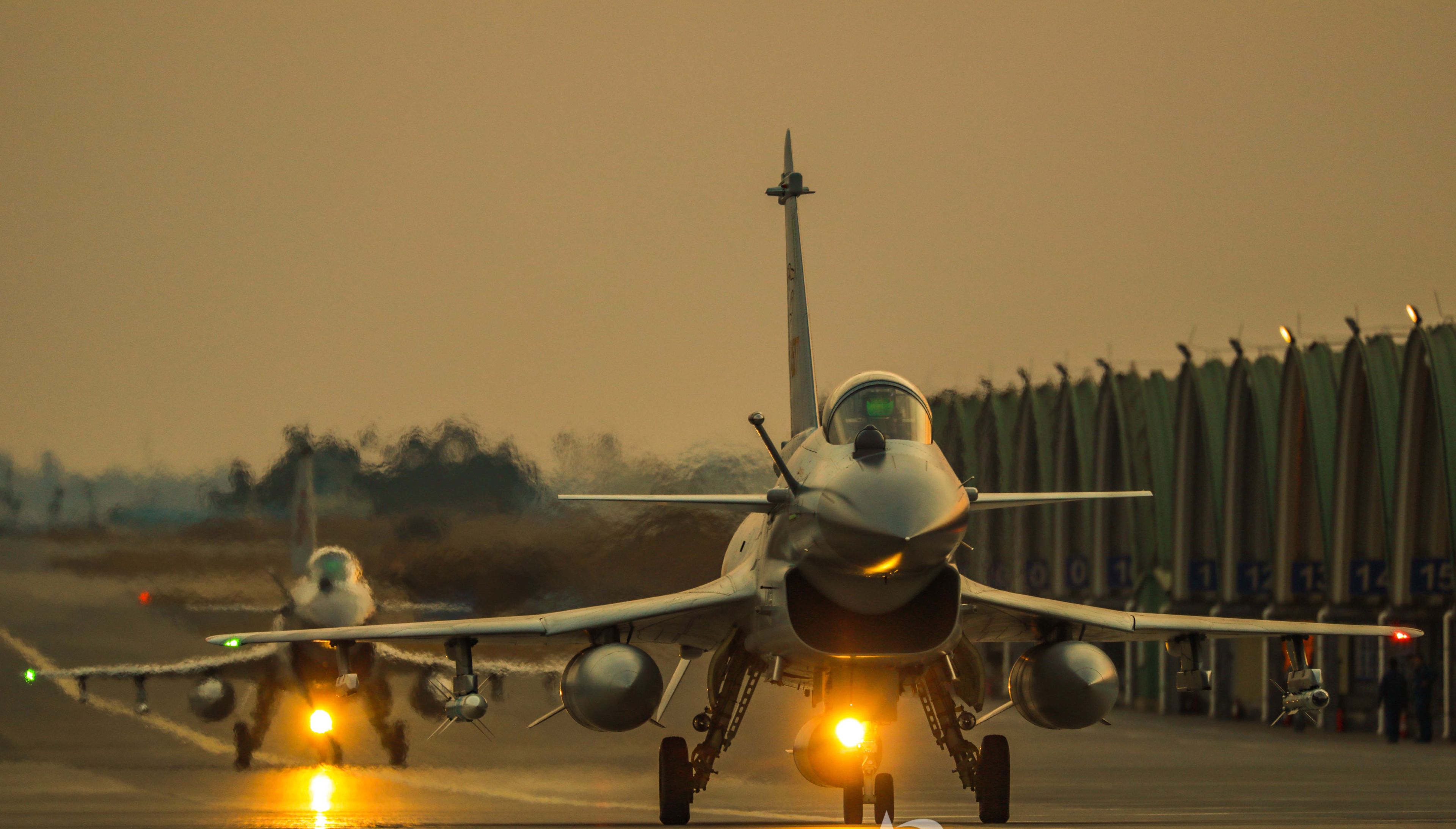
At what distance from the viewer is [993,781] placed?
47.1 feet

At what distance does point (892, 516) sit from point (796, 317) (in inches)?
241

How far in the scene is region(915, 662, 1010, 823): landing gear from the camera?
1429cm

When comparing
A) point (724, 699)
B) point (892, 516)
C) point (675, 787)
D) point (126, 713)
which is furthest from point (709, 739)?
point (126, 713)

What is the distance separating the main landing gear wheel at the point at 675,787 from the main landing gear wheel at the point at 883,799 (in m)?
1.61

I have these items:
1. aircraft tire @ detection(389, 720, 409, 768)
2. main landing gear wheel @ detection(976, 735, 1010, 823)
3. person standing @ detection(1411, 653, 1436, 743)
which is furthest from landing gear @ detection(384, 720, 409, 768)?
person standing @ detection(1411, 653, 1436, 743)

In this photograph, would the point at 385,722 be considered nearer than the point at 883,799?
No

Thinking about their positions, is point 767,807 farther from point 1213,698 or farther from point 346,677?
point 1213,698

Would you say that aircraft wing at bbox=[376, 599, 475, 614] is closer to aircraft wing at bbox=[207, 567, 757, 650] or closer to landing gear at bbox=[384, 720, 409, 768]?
landing gear at bbox=[384, 720, 409, 768]

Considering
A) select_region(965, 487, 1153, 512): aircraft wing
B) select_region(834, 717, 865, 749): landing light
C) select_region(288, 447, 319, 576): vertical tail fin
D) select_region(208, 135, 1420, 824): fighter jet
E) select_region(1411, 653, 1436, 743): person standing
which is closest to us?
select_region(208, 135, 1420, 824): fighter jet

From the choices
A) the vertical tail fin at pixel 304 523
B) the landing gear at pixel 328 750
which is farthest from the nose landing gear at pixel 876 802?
the vertical tail fin at pixel 304 523

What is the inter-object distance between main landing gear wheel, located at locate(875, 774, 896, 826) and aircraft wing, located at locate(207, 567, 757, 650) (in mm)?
1861

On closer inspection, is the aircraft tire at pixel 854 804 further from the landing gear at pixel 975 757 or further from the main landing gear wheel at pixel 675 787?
the main landing gear wheel at pixel 675 787

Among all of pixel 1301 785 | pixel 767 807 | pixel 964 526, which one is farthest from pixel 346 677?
pixel 1301 785

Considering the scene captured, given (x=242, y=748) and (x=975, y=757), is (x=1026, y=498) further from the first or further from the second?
(x=242, y=748)
